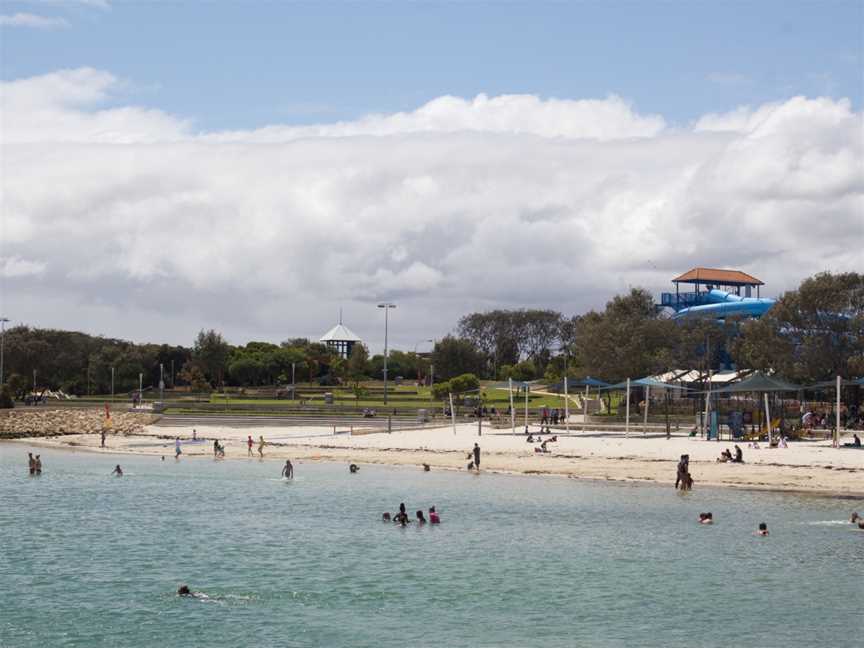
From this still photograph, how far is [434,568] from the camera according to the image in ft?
99.3

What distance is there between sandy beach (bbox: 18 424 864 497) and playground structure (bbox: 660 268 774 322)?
34.5 m

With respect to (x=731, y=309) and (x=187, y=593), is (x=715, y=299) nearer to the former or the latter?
(x=731, y=309)

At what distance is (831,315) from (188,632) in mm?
56004

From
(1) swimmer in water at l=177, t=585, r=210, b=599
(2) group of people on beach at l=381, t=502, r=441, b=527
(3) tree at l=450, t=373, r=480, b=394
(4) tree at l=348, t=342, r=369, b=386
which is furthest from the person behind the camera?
(4) tree at l=348, t=342, r=369, b=386

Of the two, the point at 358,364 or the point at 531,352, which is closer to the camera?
the point at 358,364

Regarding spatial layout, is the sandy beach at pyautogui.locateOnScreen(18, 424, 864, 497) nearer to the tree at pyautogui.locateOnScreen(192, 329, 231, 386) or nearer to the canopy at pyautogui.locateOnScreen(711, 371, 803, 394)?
the canopy at pyautogui.locateOnScreen(711, 371, 803, 394)

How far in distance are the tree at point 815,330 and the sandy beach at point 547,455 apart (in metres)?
13.3

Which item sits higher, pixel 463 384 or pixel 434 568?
pixel 463 384

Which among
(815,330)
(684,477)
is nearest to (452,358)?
(815,330)

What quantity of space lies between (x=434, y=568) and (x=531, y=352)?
132947 millimetres

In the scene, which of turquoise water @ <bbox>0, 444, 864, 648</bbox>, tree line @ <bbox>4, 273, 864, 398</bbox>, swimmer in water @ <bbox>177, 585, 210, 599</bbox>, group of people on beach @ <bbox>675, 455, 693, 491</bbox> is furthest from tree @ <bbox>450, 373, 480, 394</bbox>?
swimmer in water @ <bbox>177, 585, 210, 599</bbox>

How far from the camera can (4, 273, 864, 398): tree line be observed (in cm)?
6988

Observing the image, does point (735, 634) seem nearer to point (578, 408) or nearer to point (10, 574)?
point (10, 574)

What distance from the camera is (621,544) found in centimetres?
3328
